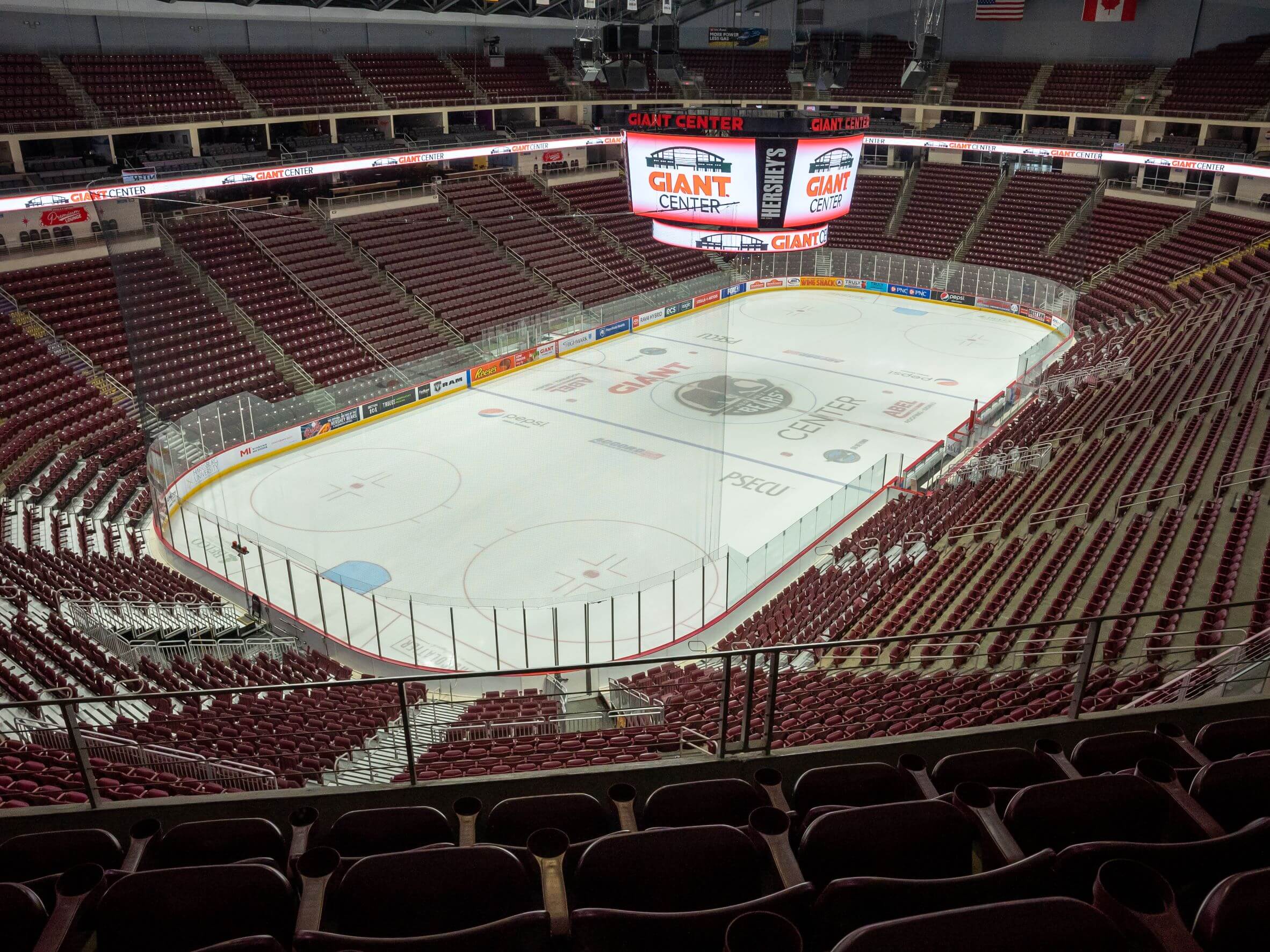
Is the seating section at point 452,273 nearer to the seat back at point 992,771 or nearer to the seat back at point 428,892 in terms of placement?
the seat back at point 992,771

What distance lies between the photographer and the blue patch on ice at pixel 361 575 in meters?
16.5

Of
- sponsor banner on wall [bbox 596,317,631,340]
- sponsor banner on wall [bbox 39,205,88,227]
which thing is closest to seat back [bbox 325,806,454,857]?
sponsor banner on wall [bbox 596,317,631,340]

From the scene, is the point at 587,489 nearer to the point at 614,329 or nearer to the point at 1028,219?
the point at 614,329

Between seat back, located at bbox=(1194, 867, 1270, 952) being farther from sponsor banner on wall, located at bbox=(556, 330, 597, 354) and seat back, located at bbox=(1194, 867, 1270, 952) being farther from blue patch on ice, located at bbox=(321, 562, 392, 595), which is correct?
sponsor banner on wall, located at bbox=(556, 330, 597, 354)

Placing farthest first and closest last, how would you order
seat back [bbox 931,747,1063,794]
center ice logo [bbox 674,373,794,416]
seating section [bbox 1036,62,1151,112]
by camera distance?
seating section [bbox 1036,62,1151,112] < center ice logo [bbox 674,373,794,416] < seat back [bbox 931,747,1063,794]

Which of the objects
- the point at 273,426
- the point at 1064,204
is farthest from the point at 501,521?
the point at 1064,204

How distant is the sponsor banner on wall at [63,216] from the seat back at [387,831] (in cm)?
3006

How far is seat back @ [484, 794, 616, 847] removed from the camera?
12.0ft

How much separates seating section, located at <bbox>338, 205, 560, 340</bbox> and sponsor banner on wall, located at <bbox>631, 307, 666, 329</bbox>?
2.94m

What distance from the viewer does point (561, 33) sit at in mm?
46625

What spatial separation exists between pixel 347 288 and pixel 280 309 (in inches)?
112

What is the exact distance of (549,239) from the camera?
35.7 metres

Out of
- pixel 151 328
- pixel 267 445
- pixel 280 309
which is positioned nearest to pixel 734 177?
pixel 267 445

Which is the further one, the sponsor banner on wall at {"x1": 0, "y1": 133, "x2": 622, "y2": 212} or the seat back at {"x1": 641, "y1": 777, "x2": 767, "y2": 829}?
the sponsor banner on wall at {"x1": 0, "y1": 133, "x2": 622, "y2": 212}
